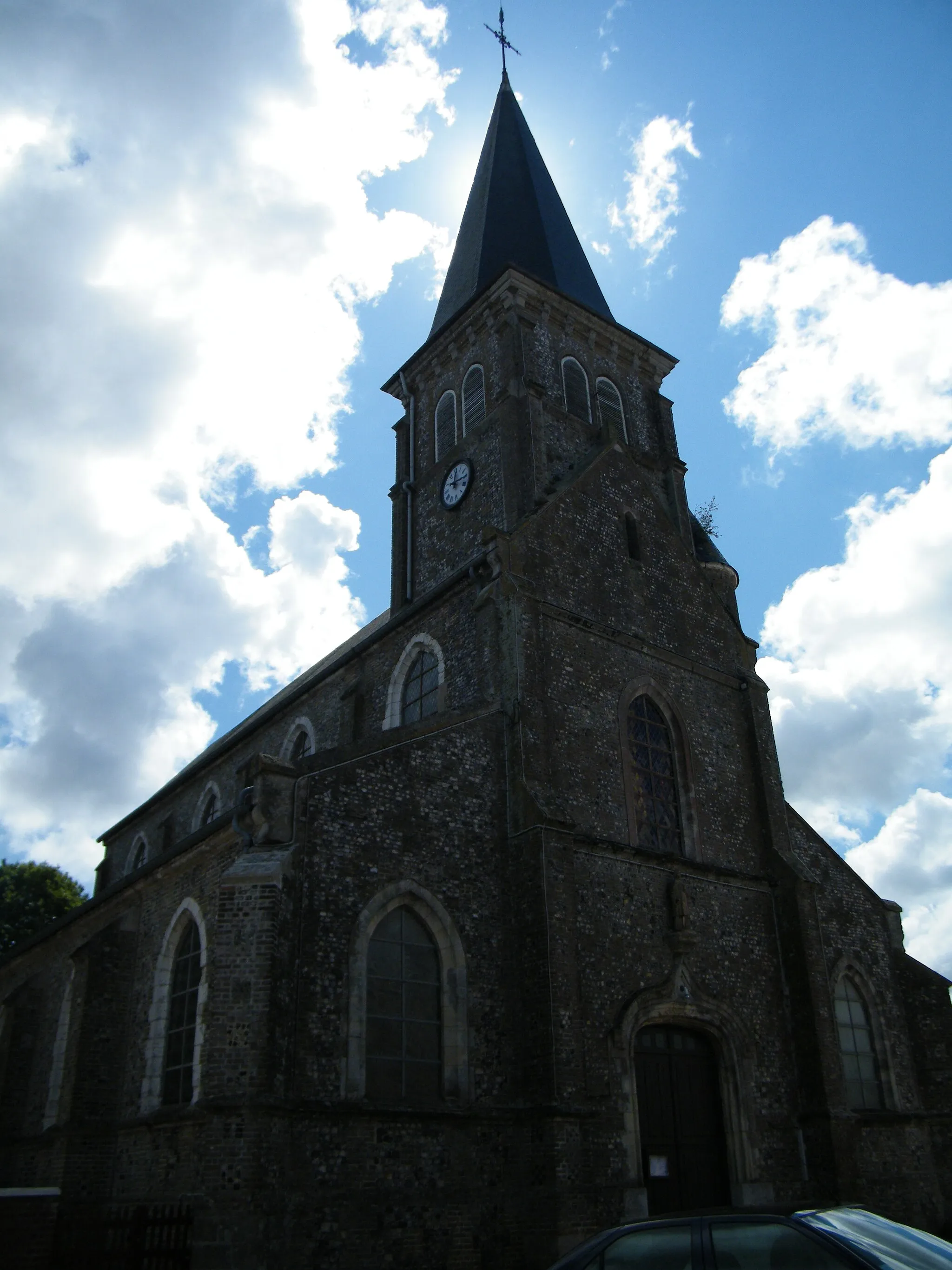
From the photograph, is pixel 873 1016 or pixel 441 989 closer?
pixel 441 989

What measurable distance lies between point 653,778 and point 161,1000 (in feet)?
31.2

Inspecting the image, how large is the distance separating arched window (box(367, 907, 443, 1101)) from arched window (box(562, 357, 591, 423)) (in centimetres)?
1390

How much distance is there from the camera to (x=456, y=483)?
2395 centimetres

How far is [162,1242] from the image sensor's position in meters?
12.0

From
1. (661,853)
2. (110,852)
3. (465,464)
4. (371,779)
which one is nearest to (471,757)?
(371,779)

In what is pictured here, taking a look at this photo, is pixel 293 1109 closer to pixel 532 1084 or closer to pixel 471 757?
pixel 532 1084

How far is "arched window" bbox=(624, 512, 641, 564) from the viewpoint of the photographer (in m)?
21.6

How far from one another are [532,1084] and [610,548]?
10675 mm

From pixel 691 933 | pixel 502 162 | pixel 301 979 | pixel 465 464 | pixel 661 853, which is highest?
pixel 502 162

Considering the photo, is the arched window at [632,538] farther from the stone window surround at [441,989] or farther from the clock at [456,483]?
the stone window surround at [441,989]

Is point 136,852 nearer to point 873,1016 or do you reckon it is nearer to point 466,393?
point 466,393

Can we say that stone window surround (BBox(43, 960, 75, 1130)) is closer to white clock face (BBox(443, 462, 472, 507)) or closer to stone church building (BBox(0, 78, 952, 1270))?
stone church building (BBox(0, 78, 952, 1270))

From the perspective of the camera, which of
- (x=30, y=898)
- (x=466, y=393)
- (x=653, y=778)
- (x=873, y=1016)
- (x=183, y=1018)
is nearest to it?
(x=183, y=1018)

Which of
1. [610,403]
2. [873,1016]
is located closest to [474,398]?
[610,403]
